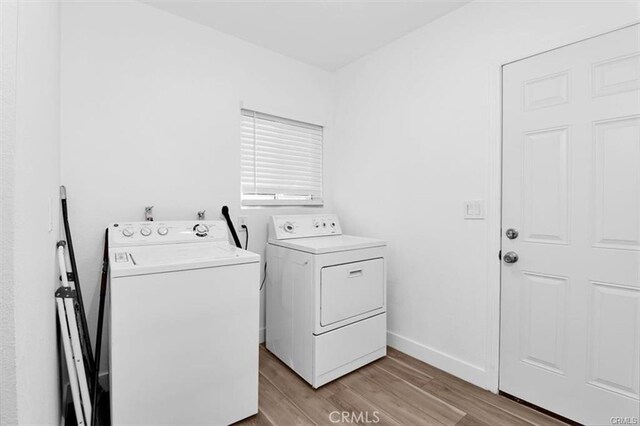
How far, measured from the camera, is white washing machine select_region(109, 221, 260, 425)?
140cm

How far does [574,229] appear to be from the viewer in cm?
167

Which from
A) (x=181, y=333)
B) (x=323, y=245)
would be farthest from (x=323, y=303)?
(x=181, y=333)

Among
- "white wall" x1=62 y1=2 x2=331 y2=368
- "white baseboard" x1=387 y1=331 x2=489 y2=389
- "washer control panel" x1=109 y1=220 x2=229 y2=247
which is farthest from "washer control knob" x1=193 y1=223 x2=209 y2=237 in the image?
"white baseboard" x1=387 y1=331 x2=489 y2=389

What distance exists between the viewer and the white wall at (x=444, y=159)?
6.23 feet

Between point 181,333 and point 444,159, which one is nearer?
point 181,333

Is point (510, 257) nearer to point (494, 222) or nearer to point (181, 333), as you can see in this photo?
point (494, 222)

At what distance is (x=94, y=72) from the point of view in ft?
6.35

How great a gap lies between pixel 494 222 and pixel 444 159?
0.56 metres

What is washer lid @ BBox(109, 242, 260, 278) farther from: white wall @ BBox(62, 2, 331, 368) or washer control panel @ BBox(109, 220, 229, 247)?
white wall @ BBox(62, 2, 331, 368)

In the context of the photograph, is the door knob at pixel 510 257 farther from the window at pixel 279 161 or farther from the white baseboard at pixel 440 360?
the window at pixel 279 161

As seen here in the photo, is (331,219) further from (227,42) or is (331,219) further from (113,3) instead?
(113,3)

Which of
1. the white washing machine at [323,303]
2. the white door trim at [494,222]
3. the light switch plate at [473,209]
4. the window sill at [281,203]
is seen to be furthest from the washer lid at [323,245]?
the white door trim at [494,222]

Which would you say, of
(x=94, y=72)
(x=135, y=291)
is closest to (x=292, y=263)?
(x=135, y=291)

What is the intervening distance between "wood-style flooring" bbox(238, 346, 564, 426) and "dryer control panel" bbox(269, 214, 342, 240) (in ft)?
3.27
